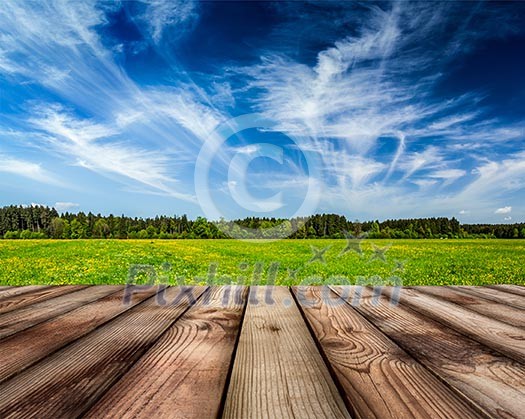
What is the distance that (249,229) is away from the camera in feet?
277

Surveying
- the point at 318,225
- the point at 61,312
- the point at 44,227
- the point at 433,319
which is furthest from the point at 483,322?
the point at 44,227

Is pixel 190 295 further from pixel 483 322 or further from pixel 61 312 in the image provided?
pixel 483 322

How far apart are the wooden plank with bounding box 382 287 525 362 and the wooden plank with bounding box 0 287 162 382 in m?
1.70

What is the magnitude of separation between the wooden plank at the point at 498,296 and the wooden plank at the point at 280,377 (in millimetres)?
1522

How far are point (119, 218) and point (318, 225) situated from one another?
5681 cm

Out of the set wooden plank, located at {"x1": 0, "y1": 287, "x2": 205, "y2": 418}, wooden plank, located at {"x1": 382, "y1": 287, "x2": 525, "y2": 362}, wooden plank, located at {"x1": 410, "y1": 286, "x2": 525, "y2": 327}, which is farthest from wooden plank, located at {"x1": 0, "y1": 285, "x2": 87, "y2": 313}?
wooden plank, located at {"x1": 410, "y1": 286, "x2": 525, "y2": 327}

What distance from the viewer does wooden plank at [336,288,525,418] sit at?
0.97 meters

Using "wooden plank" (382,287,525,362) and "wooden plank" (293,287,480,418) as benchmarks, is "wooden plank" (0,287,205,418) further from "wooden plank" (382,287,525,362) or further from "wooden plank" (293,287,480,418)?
"wooden plank" (382,287,525,362)

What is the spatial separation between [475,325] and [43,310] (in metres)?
2.34

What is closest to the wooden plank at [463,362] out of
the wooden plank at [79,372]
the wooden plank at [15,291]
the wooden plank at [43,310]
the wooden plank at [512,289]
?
the wooden plank at [79,372]

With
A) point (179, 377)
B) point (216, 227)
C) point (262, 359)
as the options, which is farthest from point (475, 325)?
point (216, 227)

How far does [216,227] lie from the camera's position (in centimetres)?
8444

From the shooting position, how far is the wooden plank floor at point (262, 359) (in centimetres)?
91

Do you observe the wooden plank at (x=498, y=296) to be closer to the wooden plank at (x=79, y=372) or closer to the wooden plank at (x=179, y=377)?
the wooden plank at (x=179, y=377)
